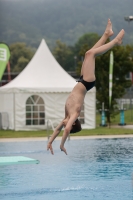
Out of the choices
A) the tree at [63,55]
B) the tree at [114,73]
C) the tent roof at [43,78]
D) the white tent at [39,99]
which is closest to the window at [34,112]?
the white tent at [39,99]

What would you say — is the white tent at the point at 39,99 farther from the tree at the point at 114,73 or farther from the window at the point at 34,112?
the tree at the point at 114,73

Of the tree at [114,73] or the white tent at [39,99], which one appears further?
the tree at [114,73]

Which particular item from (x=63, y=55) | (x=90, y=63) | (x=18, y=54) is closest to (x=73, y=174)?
(x=90, y=63)

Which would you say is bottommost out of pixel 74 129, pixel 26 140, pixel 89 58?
pixel 26 140

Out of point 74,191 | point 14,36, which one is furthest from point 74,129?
point 14,36

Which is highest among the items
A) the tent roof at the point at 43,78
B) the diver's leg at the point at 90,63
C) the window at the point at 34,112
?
the diver's leg at the point at 90,63

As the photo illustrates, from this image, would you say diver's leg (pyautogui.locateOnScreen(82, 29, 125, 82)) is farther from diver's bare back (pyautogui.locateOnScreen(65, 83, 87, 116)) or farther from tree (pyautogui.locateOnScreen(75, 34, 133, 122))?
tree (pyautogui.locateOnScreen(75, 34, 133, 122))

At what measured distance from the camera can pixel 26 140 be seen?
19812 millimetres

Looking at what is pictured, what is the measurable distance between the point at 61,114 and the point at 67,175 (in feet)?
47.3

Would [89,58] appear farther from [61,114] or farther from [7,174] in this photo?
[61,114]

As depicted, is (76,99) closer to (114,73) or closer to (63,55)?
(114,73)

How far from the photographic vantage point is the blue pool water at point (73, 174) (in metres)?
8.75

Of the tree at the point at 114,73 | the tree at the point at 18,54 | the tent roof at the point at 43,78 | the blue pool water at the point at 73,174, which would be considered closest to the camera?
the blue pool water at the point at 73,174

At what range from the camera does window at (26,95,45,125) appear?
25500mm
